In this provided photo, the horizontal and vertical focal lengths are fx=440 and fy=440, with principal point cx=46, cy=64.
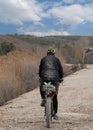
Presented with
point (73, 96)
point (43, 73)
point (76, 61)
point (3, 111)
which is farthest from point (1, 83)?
point (76, 61)

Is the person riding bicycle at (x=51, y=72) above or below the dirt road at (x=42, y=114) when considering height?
above

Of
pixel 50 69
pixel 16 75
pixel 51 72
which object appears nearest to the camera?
pixel 51 72

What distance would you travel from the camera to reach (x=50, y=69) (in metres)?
12.0

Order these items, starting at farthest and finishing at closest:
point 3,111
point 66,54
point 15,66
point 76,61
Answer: point 66,54 → point 76,61 → point 15,66 → point 3,111

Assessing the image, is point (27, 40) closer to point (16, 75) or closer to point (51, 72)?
point (16, 75)

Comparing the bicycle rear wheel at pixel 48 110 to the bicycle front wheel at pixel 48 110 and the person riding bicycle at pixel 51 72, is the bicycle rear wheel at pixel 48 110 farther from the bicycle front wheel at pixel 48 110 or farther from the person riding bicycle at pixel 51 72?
the person riding bicycle at pixel 51 72

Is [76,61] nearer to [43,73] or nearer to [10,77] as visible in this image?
[10,77]

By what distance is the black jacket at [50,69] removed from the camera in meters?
11.8

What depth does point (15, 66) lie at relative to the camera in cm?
2577

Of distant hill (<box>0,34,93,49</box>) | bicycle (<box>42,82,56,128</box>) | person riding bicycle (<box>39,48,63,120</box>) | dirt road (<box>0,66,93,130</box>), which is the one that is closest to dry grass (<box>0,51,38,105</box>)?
dirt road (<box>0,66,93,130</box>)

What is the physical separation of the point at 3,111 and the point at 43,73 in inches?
145

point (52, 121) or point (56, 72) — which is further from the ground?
point (56, 72)

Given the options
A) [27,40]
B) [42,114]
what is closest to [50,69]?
[42,114]

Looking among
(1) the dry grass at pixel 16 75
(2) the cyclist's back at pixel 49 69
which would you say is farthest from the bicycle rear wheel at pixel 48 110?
(1) the dry grass at pixel 16 75
